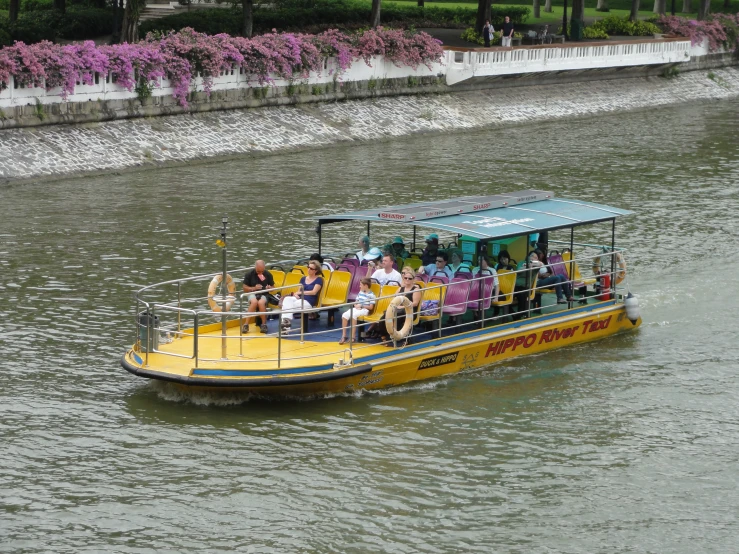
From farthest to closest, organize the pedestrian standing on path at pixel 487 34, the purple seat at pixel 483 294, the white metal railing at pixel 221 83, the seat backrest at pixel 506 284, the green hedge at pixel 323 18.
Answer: the green hedge at pixel 323 18
the pedestrian standing on path at pixel 487 34
the white metal railing at pixel 221 83
the seat backrest at pixel 506 284
the purple seat at pixel 483 294

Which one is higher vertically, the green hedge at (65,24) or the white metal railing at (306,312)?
the green hedge at (65,24)

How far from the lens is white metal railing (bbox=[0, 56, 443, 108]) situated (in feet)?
117

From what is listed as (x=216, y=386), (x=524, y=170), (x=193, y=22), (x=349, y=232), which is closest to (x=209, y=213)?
(x=349, y=232)

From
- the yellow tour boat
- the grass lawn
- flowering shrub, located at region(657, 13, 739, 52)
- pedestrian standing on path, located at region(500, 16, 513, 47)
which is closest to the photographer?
the yellow tour boat

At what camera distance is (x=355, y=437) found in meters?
17.0

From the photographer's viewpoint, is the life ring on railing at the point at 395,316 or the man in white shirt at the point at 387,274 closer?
the life ring on railing at the point at 395,316

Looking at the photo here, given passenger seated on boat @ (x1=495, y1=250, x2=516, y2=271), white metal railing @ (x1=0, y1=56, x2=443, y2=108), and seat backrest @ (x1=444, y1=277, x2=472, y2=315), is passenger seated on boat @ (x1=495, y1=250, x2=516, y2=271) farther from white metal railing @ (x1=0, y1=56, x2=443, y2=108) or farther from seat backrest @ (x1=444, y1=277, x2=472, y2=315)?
white metal railing @ (x1=0, y1=56, x2=443, y2=108)

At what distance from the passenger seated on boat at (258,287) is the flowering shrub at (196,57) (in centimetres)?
1739

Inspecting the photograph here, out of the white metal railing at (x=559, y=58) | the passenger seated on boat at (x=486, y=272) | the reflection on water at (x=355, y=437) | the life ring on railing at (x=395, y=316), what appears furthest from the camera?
the white metal railing at (x=559, y=58)

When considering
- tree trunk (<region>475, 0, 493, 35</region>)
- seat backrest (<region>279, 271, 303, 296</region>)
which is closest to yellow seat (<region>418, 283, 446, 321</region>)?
seat backrest (<region>279, 271, 303, 296</region>)

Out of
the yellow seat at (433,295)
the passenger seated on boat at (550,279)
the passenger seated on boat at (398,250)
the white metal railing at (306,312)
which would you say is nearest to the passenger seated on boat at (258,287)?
the white metal railing at (306,312)

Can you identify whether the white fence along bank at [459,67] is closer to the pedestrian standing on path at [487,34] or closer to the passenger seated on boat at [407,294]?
the pedestrian standing on path at [487,34]

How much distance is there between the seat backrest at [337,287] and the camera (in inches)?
790

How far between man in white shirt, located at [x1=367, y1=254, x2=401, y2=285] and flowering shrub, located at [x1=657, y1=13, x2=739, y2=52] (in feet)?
140
